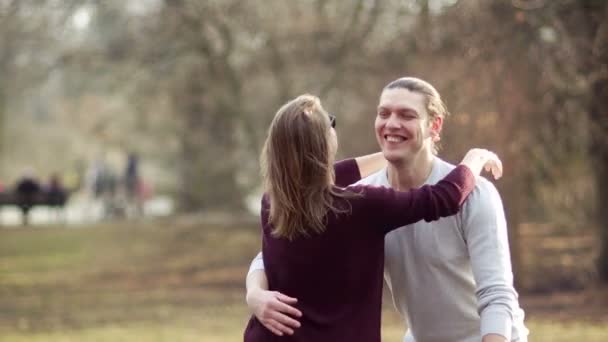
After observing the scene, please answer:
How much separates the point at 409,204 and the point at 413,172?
397 mm

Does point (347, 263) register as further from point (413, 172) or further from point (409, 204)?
point (413, 172)

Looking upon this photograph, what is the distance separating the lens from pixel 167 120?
22.2 metres

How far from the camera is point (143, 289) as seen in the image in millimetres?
17766

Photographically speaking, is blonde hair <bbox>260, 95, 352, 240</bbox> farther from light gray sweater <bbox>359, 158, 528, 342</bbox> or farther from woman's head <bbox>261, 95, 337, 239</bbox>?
light gray sweater <bbox>359, 158, 528, 342</bbox>

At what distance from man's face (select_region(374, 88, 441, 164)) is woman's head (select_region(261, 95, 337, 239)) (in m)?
0.31

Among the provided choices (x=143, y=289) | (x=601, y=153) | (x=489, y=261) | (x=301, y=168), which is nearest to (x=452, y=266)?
(x=489, y=261)

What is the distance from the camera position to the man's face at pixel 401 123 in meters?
3.47

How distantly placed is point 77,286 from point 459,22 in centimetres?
902

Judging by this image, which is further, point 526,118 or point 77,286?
point 77,286

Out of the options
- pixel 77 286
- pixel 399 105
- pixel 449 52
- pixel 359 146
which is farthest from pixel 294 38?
pixel 399 105

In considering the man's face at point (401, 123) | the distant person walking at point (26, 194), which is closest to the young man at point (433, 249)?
the man's face at point (401, 123)

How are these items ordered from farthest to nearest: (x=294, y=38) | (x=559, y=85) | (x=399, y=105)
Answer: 1. (x=294, y=38)
2. (x=559, y=85)
3. (x=399, y=105)

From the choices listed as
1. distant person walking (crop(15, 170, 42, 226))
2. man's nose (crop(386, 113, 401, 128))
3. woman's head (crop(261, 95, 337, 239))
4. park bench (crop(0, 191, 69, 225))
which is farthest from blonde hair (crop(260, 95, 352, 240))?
distant person walking (crop(15, 170, 42, 226))

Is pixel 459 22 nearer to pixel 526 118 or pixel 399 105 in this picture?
pixel 526 118
